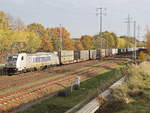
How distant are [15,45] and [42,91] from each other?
35795 millimetres

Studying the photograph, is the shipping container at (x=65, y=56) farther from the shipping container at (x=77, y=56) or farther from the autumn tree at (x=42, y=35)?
the autumn tree at (x=42, y=35)

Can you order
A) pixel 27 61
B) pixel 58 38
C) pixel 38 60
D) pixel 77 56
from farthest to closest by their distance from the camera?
1. pixel 58 38
2. pixel 77 56
3. pixel 38 60
4. pixel 27 61

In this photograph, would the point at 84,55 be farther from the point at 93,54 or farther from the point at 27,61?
the point at 27,61

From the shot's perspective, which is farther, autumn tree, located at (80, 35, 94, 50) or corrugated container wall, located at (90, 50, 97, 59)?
autumn tree, located at (80, 35, 94, 50)

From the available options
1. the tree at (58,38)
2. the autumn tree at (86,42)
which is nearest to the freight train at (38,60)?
the tree at (58,38)

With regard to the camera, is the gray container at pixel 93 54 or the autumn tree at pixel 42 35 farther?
the autumn tree at pixel 42 35

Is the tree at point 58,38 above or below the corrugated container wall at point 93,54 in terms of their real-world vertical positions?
above

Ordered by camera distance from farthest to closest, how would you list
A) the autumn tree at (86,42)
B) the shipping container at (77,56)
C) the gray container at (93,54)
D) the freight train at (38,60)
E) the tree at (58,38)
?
the autumn tree at (86,42) < the tree at (58,38) < the gray container at (93,54) < the shipping container at (77,56) < the freight train at (38,60)

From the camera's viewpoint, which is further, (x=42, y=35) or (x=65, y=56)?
(x=42, y=35)

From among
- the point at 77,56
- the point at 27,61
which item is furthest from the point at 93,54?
the point at 27,61

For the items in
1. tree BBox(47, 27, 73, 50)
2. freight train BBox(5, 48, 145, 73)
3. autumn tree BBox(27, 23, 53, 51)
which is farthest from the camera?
tree BBox(47, 27, 73, 50)

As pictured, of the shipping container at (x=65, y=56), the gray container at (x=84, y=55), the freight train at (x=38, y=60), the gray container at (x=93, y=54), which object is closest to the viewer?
the freight train at (x=38, y=60)

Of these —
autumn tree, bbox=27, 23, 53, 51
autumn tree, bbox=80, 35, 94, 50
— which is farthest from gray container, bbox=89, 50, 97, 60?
autumn tree, bbox=80, 35, 94, 50

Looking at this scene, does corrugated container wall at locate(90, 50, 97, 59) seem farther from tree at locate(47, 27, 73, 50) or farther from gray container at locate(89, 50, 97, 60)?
tree at locate(47, 27, 73, 50)
